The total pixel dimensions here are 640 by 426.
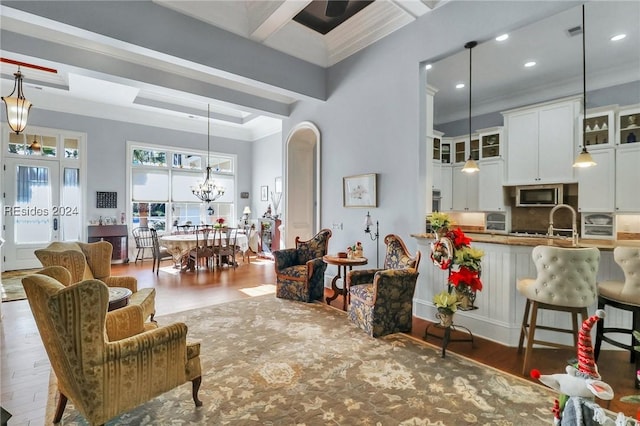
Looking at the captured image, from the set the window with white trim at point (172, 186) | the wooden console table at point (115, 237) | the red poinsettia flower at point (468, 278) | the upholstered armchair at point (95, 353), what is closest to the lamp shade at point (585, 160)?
the red poinsettia flower at point (468, 278)

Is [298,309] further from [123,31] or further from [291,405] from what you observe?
[123,31]

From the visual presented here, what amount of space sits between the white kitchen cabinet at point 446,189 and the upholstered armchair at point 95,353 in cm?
634

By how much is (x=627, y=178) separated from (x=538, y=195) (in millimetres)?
1221

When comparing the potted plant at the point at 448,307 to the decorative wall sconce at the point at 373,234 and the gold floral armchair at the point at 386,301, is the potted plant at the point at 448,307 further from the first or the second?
the decorative wall sconce at the point at 373,234

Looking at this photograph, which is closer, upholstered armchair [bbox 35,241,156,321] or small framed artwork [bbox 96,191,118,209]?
upholstered armchair [bbox 35,241,156,321]

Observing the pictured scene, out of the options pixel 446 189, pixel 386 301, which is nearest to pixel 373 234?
pixel 386 301

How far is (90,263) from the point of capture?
346 centimetres

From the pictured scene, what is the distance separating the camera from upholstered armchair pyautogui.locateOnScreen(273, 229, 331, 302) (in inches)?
178

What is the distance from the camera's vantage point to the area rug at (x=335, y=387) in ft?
6.79

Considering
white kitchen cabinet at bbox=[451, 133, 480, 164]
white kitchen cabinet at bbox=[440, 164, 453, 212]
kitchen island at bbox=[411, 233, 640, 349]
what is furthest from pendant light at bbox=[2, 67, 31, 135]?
white kitchen cabinet at bbox=[451, 133, 480, 164]

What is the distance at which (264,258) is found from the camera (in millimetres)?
8539

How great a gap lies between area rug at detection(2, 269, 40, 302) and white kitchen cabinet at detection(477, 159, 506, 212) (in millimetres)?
7804

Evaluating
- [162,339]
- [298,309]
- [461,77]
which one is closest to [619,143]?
[461,77]

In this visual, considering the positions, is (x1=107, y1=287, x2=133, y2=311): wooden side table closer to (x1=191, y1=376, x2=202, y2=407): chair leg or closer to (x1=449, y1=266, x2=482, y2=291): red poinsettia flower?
(x1=191, y1=376, x2=202, y2=407): chair leg
